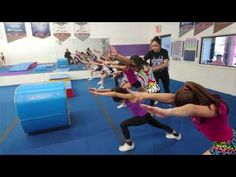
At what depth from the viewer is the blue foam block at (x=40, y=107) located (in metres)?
3.02

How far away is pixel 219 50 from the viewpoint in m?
5.46

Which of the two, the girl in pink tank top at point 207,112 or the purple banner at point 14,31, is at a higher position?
the purple banner at point 14,31

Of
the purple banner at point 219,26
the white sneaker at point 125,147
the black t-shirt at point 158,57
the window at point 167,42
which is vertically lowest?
the white sneaker at point 125,147

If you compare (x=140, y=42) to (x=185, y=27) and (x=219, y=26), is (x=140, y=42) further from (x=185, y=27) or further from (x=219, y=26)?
(x=219, y=26)

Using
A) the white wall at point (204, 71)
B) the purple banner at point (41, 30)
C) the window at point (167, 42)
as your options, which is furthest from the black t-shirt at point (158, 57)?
the purple banner at point (41, 30)

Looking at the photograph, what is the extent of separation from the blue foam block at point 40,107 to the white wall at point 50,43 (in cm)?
573

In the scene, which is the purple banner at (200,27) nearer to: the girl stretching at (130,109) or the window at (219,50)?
the window at (219,50)

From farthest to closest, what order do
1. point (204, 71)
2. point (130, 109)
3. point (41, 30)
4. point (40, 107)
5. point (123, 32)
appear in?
point (123, 32) < point (41, 30) < point (204, 71) < point (40, 107) < point (130, 109)

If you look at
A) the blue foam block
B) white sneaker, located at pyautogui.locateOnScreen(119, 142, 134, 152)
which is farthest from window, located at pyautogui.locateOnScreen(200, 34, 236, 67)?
the blue foam block

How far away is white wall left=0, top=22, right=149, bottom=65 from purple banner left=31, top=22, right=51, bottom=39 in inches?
6.0

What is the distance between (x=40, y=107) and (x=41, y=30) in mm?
6504

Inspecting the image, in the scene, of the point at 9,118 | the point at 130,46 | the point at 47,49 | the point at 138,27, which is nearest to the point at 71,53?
the point at 47,49

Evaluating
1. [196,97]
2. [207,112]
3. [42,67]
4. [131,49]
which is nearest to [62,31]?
[42,67]

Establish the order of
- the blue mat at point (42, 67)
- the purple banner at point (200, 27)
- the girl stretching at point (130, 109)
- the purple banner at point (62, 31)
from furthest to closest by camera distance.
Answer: the purple banner at point (62, 31), the blue mat at point (42, 67), the purple banner at point (200, 27), the girl stretching at point (130, 109)
